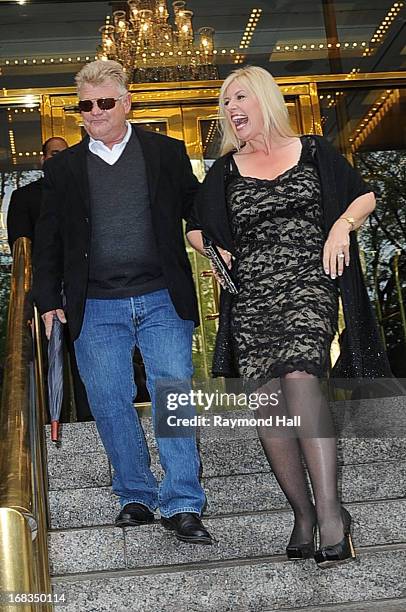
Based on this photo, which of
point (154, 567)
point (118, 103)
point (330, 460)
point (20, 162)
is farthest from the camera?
point (20, 162)

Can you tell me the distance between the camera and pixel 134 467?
410 cm

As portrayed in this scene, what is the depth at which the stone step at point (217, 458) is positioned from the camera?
183 inches

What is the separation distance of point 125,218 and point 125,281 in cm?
24

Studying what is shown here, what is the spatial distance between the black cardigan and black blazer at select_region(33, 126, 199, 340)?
0.18 meters

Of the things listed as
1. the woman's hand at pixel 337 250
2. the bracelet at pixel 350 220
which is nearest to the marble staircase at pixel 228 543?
the woman's hand at pixel 337 250

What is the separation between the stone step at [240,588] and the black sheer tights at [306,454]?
0.16 meters

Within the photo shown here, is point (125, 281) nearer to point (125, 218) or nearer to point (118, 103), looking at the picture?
point (125, 218)

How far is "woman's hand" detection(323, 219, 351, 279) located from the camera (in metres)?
3.73

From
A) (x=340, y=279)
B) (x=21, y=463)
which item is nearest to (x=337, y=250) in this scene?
(x=340, y=279)

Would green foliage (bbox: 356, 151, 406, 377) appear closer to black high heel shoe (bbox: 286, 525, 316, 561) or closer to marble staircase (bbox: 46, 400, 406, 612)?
marble staircase (bbox: 46, 400, 406, 612)

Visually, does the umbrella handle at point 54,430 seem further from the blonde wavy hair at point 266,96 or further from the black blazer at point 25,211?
the black blazer at point 25,211

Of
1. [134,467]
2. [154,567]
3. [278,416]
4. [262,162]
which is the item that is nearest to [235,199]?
[262,162]

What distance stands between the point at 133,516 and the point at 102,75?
1.69 metres

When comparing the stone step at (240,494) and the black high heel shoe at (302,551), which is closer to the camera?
the black high heel shoe at (302,551)
